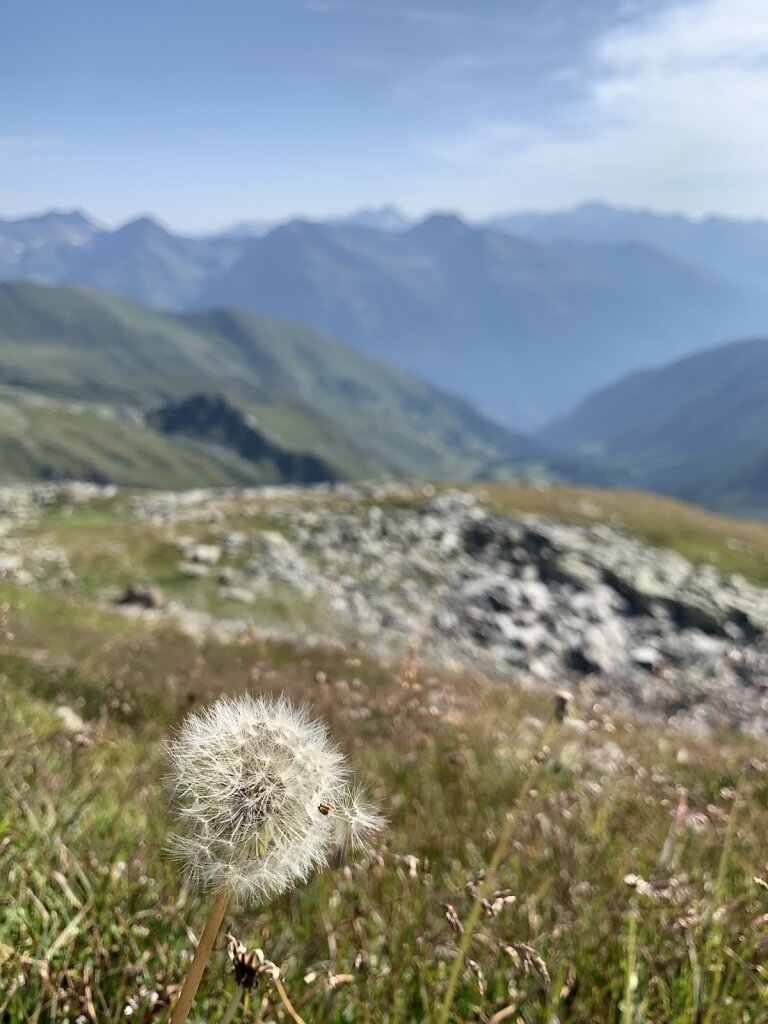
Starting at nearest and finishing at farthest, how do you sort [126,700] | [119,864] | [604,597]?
[119,864] → [126,700] → [604,597]

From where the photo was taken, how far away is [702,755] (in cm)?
770

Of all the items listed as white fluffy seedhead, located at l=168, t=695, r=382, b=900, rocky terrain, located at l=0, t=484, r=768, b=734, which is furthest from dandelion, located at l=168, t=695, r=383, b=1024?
rocky terrain, located at l=0, t=484, r=768, b=734

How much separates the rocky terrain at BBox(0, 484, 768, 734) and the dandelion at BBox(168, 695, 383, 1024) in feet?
50.8

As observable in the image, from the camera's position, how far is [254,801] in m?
1.37

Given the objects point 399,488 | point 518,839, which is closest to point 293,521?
point 399,488

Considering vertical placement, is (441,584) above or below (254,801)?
below

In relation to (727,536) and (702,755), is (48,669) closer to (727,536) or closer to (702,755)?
(702,755)

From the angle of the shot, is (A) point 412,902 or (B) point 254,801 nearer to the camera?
(B) point 254,801

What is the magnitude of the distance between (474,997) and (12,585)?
21.4 meters

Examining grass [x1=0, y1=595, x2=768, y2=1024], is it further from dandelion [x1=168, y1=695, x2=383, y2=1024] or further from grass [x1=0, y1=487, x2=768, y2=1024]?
dandelion [x1=168, y1=695, x2=383, y2=1024]

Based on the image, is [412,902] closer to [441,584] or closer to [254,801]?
[254,801]

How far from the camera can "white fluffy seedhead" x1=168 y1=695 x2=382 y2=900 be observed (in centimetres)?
132

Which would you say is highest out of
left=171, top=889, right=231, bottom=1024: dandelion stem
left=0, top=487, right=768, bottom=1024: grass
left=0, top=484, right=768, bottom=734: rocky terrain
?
left=171, top=889, right=231, bottom=1024: dandelion stem

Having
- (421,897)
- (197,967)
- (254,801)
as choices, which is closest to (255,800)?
(254,801)
